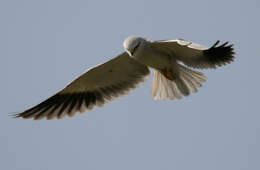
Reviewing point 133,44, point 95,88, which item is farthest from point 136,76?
point 133,44

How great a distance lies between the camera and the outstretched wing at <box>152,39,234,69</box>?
23.9 feet


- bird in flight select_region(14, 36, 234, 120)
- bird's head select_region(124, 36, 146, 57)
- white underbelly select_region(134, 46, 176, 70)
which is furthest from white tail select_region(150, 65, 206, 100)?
bird's head select_region(124, 36, 146, 57)

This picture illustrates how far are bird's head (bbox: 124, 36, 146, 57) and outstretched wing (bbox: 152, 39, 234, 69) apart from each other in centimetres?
22

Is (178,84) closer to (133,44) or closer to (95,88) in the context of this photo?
(133,44)

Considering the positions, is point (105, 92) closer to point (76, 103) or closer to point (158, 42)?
point (76, 103)

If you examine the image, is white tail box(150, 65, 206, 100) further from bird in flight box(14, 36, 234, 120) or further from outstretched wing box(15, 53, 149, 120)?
outstretched wing box(15, 53, 149, 120)

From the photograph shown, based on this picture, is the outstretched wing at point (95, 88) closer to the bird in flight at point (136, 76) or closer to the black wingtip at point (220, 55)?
the bird in flight at point (136, 76)

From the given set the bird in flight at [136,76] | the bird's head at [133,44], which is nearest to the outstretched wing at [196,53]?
the bird in flight at [136,76]

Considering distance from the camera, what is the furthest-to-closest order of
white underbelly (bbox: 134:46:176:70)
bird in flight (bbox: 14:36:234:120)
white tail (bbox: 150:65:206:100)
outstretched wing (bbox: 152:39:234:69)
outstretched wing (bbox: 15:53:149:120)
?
outstretched wing (bbox: 15:53:149:120), white tail (bbox: 150:65:206:100), white underbelly (bbox: 134:46:176:70), bird in flight (bbox: 14:36:234:120), outstretched wing (bbox: 152:39:234:69)

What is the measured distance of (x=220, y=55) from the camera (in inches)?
294

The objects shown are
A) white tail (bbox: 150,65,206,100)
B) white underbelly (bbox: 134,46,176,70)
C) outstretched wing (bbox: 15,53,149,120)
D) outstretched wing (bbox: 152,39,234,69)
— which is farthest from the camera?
outstretched wing (bbox: 15,53,149,120)

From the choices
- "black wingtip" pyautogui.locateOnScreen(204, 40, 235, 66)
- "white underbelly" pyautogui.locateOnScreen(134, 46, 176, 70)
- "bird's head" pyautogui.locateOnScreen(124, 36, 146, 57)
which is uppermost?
"bird's head" pyautogui.locateOnScreen(124, 36, 146, 57)

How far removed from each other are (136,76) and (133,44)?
1.30m

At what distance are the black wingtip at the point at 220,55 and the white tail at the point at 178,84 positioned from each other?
26.3 inches
